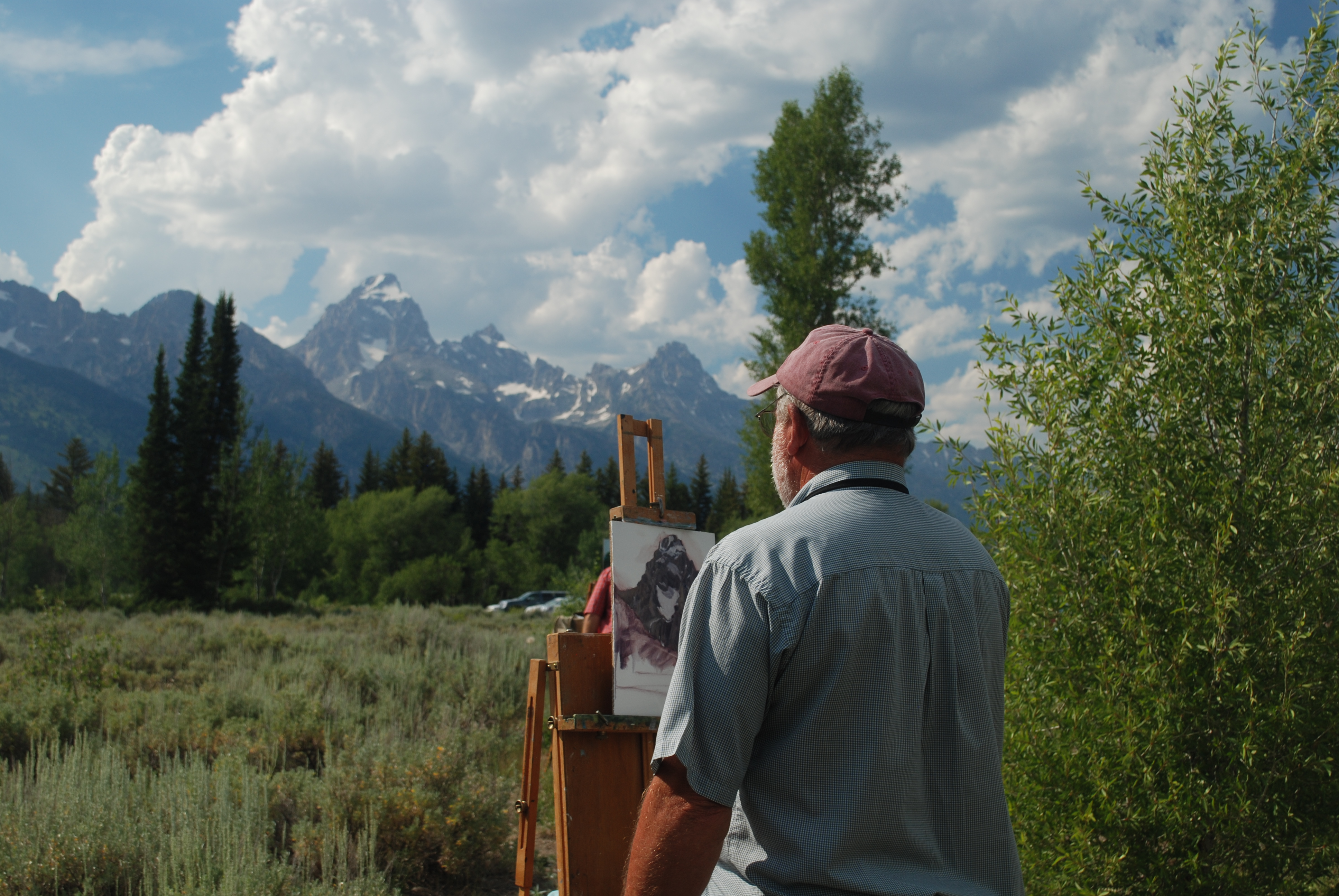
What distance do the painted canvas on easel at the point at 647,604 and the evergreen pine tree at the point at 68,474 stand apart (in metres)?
81.6

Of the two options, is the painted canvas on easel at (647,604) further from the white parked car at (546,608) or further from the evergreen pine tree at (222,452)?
the evergreen pine tree at (222,452)

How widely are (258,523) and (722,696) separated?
35.1 meters

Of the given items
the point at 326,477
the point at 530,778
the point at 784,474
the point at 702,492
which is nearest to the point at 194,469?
the point at 530,778

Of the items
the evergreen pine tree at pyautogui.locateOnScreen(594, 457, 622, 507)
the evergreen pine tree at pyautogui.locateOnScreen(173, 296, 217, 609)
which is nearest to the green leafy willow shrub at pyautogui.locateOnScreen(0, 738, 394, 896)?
the evergreen pine tree at pyautogui.locateOnScreen(173, 296, 217, 609)

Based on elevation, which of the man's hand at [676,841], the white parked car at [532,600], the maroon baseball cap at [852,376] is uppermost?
the maroon baseball cap at [852,376]

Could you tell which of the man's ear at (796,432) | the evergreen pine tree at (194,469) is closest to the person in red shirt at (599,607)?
the man's ear at (796,432)

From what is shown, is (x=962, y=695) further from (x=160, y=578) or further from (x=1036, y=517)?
(x=160, y=578)

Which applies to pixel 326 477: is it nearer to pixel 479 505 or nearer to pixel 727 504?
pixel 479 505

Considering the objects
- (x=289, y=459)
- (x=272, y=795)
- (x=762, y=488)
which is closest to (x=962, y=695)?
(x=272, y=795)

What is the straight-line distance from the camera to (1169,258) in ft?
13.0

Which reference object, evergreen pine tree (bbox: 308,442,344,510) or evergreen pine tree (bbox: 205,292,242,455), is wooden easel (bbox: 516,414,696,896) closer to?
evergreen pine tree (bbox: 205,292,242,455)

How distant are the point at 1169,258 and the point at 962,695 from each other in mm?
3264

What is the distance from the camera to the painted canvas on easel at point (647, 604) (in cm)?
400

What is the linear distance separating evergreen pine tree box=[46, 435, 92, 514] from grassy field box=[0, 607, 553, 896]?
72.7 m
